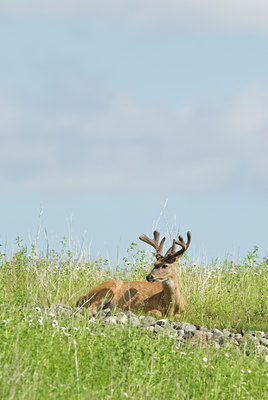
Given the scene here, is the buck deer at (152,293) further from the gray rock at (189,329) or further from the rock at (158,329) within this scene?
the rock at (158,329)

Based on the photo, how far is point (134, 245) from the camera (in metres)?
14.5

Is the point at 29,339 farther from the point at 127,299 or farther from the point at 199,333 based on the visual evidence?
the point at 127,299

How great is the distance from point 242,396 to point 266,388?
1.62 ft

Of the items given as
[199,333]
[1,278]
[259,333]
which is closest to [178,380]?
[199,333]

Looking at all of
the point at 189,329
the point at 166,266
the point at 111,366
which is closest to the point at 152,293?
the point at 166,266

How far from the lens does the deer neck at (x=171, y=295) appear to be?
11078 millimetres

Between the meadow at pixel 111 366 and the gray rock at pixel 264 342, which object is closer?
the meadow at pixel 111 366

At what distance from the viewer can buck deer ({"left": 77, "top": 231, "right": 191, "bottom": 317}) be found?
11141 millimetres

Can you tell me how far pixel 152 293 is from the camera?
1138 cm

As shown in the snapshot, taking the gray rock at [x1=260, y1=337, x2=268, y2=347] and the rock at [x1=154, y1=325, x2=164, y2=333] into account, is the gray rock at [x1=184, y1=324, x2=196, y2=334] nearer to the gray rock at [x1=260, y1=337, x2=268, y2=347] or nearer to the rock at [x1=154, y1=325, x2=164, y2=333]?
the rock at [x1=154, y1=325, x2=164, y2=333]

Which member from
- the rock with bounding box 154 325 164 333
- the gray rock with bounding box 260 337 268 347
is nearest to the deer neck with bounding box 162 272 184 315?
the rock with bounding box 154 325 164 333

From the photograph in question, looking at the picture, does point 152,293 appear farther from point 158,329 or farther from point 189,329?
point 158,329

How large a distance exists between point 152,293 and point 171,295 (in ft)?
1.34

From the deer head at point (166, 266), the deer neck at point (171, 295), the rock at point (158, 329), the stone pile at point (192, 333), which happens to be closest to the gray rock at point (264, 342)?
the stone pile at point (192, 333)
